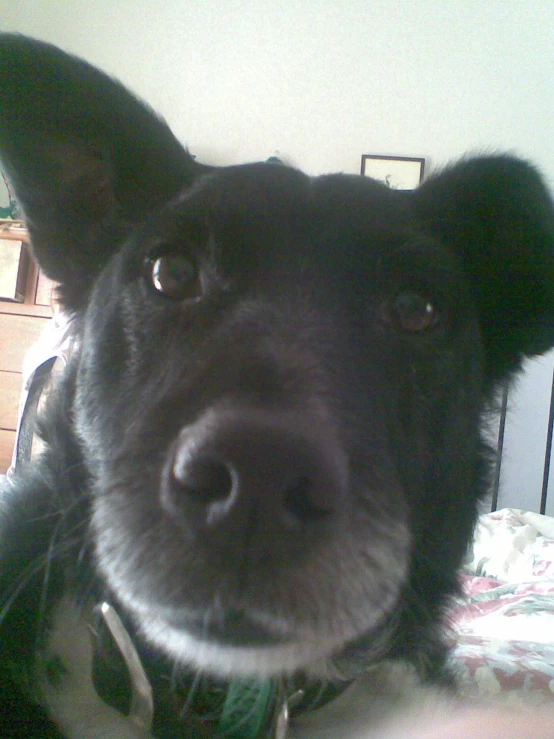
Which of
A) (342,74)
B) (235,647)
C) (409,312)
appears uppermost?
(342,74)

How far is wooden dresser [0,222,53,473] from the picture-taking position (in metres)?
3.83

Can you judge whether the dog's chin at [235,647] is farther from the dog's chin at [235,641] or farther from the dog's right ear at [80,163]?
the dog's right ear at [80,163]

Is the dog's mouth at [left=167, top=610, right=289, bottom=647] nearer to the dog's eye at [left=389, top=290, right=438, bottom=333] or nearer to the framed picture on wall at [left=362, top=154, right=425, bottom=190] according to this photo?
the dog's eye at [left=389, top=290, right=438, bottom=333]

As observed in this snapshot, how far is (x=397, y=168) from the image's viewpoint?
13.7ft

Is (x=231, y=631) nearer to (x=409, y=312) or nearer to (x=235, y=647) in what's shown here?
(x=235, y=647)

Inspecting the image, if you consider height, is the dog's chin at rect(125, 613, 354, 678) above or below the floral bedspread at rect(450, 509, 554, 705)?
above

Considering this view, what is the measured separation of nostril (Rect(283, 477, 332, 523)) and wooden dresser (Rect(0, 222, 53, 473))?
3.69 metres

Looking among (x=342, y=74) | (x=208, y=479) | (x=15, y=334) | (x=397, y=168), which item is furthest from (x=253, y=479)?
(x=342, y=74)

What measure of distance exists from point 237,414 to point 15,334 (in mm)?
3796

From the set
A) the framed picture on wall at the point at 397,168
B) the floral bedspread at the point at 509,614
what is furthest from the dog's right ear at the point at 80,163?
the framed picture on wall at the point at 397,168

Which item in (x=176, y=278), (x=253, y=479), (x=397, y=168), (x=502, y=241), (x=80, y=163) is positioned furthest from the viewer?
(x=397, y=168)

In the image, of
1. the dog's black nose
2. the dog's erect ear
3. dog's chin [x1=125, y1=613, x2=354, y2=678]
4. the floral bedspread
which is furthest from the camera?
the dog's erect ear

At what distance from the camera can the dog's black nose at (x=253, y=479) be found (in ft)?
1.85

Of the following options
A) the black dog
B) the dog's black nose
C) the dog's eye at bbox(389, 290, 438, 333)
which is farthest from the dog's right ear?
the dog's black nose
